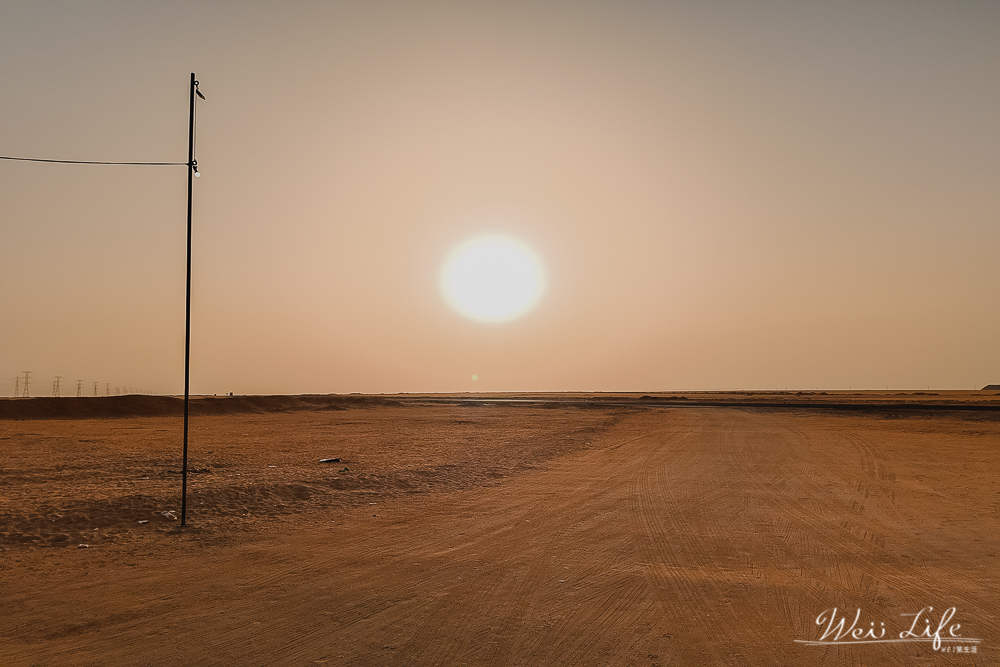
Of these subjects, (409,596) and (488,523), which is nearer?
(409,596)

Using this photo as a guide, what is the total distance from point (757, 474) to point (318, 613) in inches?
635

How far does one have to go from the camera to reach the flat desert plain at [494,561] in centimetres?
680

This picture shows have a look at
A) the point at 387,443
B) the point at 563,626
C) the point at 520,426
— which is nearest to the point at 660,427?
the point at 520,426

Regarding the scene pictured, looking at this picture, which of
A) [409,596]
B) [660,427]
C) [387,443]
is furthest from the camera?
[660,427]

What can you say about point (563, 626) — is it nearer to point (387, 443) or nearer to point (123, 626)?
point (123, 626)

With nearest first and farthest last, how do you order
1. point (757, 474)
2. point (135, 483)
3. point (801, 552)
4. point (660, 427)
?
point (801, 552) → point (135, 483) → point (757, 474) → point (660, 427)

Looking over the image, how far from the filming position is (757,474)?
2008 cm

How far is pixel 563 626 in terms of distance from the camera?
7.30m

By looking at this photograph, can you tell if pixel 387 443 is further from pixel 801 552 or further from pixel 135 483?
pixel 801 552

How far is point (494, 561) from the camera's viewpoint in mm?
10117

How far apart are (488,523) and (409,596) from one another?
492cm

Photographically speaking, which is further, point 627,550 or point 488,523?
point 488,523

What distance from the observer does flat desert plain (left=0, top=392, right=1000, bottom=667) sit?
680 centimetres

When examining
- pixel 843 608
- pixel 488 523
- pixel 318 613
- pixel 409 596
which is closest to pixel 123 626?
pixel 318 613
